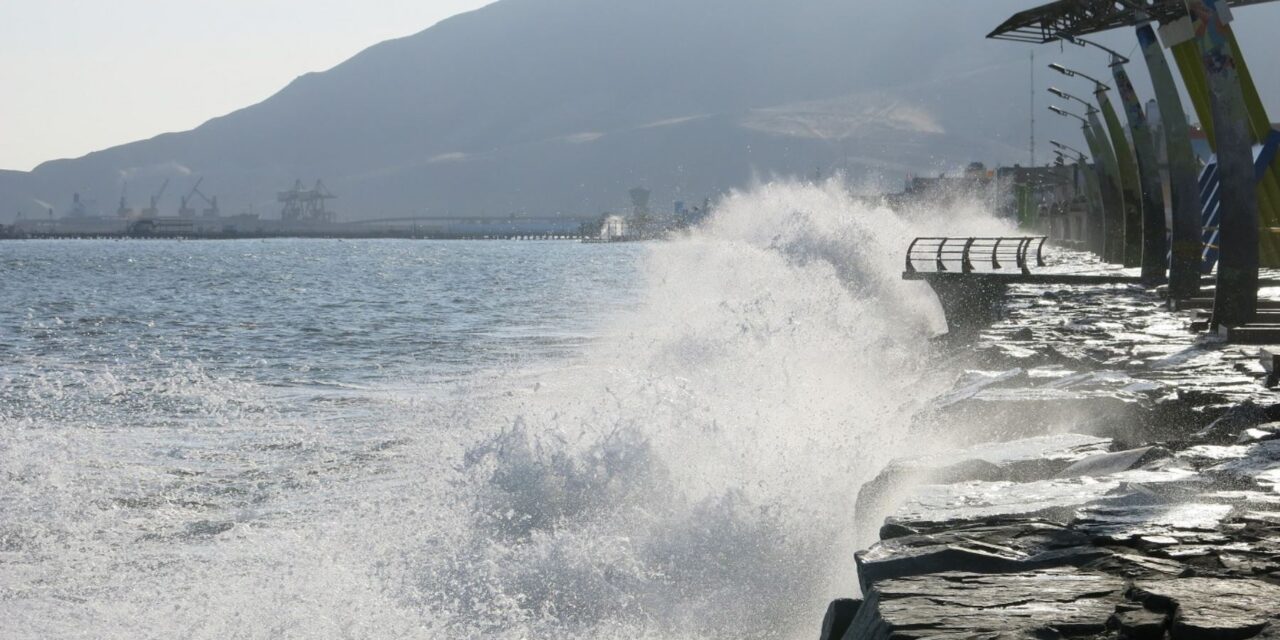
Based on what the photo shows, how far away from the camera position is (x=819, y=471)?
9883mm

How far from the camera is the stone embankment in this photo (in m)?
5.03

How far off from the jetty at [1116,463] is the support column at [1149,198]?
2.75 meters

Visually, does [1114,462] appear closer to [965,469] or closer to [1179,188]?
[965,469]

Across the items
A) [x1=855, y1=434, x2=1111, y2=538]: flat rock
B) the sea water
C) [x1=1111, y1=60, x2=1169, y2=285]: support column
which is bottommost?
the sea water

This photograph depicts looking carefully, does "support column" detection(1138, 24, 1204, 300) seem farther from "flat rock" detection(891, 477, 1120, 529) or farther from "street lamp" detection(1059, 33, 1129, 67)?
"flat rock" detection(891, 477, 1120, 529)

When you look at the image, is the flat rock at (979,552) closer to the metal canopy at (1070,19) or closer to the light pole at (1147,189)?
the metal canopy at (1070,19)

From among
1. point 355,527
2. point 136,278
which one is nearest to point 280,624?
point 355,527

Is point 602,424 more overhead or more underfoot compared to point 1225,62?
more underfoot

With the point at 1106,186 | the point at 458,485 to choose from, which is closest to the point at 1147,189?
the point at 1106,186

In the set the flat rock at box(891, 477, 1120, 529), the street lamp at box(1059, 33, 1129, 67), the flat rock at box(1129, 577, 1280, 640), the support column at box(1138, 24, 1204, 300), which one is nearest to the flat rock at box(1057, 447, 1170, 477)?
the flat rock at box(891, 477, 1120, 529)

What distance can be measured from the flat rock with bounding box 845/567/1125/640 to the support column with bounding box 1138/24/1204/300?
583 inches

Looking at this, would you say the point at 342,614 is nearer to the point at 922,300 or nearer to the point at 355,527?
the point at 355,527

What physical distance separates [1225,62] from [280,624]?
10.4 meters

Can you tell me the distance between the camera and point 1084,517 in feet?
20.7
